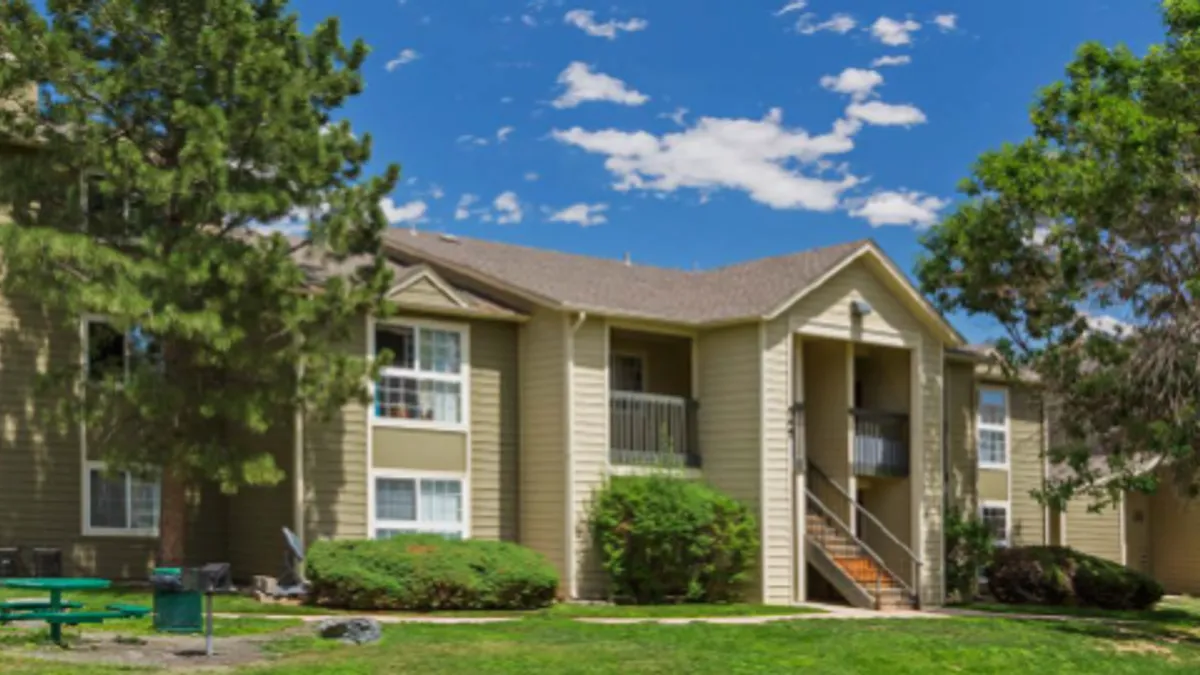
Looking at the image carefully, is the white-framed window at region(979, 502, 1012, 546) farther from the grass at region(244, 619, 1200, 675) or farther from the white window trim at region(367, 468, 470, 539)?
the white window trim at region(367, 468, 470, 539)

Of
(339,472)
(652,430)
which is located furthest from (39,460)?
(652,430)

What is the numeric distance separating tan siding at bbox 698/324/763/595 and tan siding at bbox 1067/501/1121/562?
39.3ft

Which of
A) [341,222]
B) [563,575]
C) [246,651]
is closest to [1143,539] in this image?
[563,575]

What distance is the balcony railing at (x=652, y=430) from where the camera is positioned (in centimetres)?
2669

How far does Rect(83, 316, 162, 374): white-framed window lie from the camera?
22659mm

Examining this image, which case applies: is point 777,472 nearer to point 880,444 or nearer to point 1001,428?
point 880,444

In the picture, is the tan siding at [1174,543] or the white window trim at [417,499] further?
the tan siding at [1174,543]

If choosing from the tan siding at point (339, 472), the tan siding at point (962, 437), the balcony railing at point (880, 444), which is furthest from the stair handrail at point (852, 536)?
the tan siding at point (339, 472)

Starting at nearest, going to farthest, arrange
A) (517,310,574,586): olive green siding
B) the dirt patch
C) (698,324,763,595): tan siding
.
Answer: the dirt patch
(517,310,574,586): olive green siding
(698,324,763,595): tan siding

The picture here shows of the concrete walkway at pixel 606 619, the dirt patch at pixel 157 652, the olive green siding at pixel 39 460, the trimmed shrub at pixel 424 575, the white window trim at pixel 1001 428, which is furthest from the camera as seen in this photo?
the white window trim at pixel 1001 428

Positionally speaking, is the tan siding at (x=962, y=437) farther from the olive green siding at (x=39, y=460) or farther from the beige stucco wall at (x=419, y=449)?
the olive green siding at (x=39, y=460)

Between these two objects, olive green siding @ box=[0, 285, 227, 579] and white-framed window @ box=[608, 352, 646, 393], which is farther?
white-framed window @ box=[608, 352, 646, 393]

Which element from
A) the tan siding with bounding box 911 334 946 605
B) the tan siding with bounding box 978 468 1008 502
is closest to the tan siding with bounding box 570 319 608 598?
the tan siding with bounding box 911 334 946 605

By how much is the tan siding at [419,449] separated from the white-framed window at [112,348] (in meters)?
3.73
